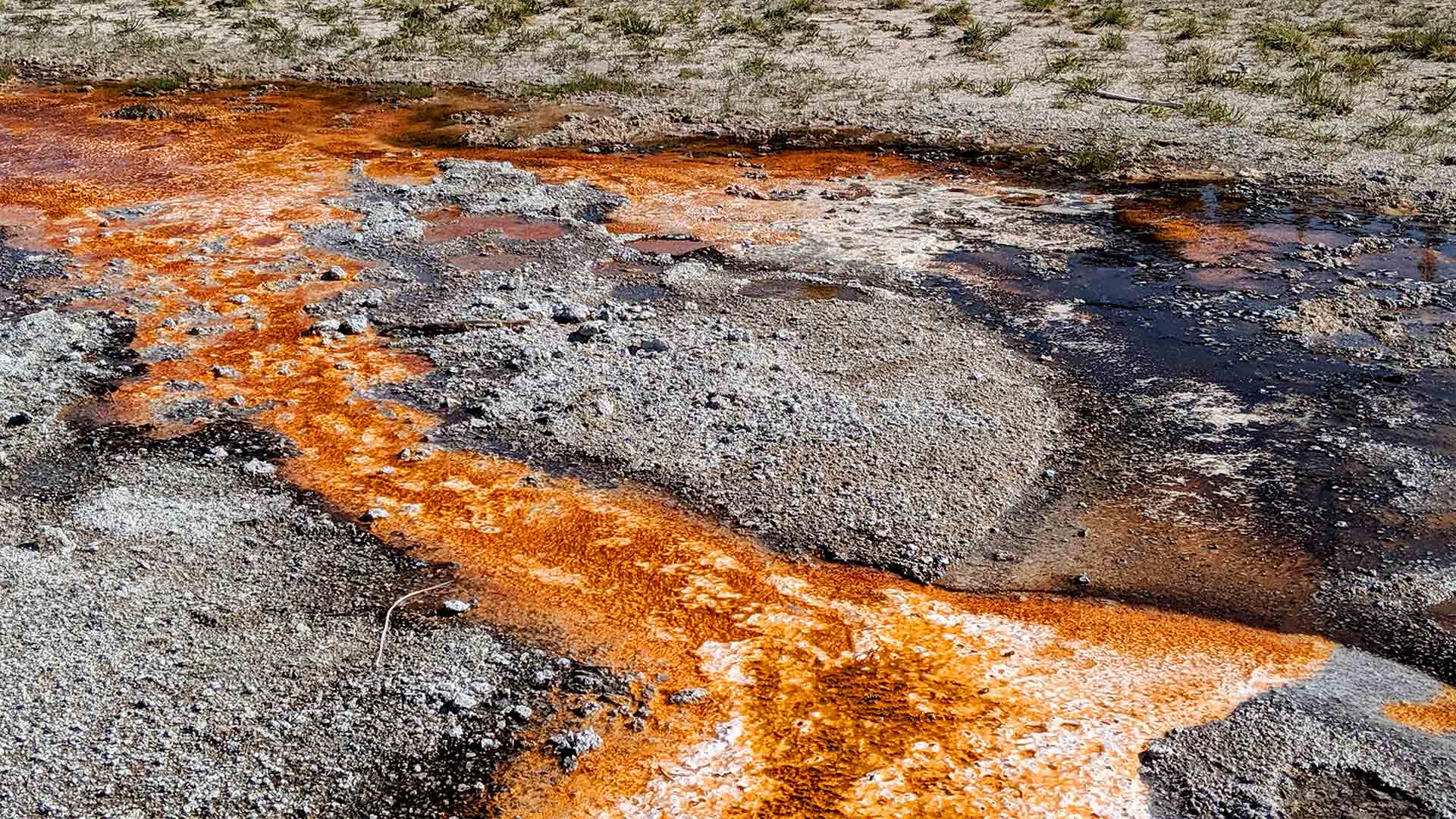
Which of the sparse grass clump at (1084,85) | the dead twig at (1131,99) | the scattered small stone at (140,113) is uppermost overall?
the sparse grass clump at (1084,85)

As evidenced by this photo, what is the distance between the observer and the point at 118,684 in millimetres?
3391

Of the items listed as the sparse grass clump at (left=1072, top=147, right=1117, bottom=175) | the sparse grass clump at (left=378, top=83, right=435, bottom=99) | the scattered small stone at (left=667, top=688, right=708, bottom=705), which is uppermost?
the sparse grass clump at (left=1072, top=147, right=1117, bottom=175)

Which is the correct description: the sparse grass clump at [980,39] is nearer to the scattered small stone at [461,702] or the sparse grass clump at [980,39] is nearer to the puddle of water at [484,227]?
the puddle of water at [484,227]

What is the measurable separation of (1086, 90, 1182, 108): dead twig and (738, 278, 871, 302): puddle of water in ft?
16.3

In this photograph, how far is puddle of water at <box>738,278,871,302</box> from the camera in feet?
20.8

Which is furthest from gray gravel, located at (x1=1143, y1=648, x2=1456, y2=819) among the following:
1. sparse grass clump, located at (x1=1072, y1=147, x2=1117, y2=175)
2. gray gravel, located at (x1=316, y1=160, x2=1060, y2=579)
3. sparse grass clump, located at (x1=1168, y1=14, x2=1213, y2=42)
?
sparse grass clump, located at (x1=1168, y1=14, x2=1213, y2=42)

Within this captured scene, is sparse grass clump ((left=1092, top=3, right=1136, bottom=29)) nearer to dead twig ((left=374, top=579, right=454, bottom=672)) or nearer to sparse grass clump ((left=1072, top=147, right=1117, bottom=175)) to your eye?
sparse grass clump ((left=1072, top=147, right=1117, bottom=175))

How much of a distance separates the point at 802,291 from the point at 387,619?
3329 mm

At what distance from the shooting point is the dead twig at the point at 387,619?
11.7ft

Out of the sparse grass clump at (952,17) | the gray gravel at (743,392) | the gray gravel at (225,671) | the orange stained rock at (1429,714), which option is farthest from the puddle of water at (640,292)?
the sparse grass clump at (952,17)

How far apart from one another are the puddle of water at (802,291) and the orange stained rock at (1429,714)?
3425 mm

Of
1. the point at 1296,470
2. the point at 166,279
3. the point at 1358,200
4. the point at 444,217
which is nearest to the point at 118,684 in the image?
the point at 166,279

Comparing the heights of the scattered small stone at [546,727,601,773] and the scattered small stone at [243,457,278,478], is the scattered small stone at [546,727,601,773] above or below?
below

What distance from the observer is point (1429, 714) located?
11.1 feet
